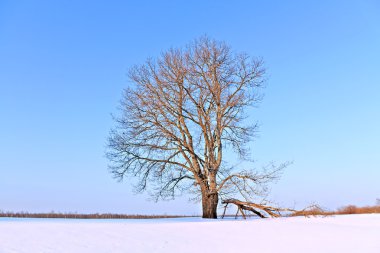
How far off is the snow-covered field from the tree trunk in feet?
13.6

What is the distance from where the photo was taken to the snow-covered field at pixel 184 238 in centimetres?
963

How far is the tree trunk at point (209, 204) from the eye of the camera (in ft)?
62.4

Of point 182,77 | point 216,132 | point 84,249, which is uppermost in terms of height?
point 182,77

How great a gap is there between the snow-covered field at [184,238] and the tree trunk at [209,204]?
414 cm

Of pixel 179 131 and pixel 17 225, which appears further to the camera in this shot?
pixel 179 131

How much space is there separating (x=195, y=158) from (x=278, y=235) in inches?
279

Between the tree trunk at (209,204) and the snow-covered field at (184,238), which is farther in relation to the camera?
the tree trunk at (209,204)

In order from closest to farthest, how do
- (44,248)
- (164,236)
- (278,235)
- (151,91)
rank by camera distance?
(44,248) → (164,236) → (278,235) → (151,91)

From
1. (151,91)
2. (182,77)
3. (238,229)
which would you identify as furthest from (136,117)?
(238,229)

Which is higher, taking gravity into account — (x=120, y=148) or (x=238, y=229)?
(x=120, y=148)

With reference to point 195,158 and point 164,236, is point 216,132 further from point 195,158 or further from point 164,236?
point 164,236

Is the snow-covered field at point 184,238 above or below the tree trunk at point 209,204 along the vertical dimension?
below

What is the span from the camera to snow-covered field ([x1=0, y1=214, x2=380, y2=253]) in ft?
31.6

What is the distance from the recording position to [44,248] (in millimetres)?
9078
